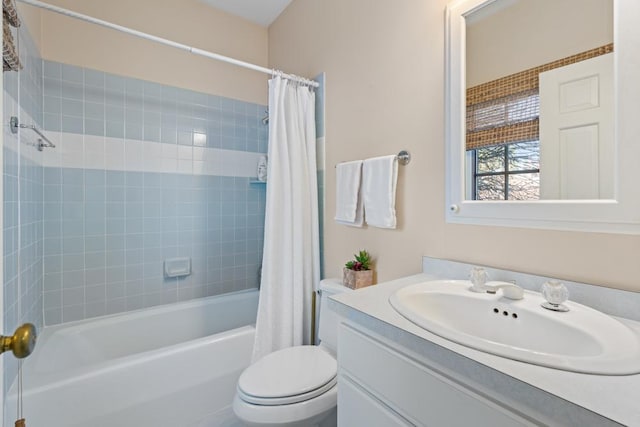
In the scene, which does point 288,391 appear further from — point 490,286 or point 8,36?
point 8,36

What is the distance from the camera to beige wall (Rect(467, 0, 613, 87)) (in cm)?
86

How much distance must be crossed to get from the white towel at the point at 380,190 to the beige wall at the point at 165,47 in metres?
1.49

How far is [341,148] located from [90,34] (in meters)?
1.73

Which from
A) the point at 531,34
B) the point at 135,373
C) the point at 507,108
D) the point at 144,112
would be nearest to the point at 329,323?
the point at 135,373

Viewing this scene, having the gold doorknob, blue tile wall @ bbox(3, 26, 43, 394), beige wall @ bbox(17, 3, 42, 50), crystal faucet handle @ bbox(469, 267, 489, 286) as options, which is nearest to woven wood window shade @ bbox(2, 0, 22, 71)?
blue tile wall @ bbox(3, 26, 43, 394)

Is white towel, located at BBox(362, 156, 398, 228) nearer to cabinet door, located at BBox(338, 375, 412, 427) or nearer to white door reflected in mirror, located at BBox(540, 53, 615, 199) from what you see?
white door reflected in mirror, located at BBox(540, 53, 615, 199)

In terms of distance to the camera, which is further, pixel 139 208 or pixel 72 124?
pixel 139 208

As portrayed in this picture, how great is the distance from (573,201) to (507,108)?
393mm

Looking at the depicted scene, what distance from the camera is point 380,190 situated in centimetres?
143

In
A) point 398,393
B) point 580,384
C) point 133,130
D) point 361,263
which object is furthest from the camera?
point 133,130

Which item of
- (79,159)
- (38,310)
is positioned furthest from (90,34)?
(38,310)

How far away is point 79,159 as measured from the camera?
1812 mm

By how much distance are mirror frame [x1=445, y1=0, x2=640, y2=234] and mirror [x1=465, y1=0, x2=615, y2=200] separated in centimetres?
2

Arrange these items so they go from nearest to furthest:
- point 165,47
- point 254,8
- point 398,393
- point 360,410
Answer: point 398,393, point 360,410, point 165,47, point 254,8
